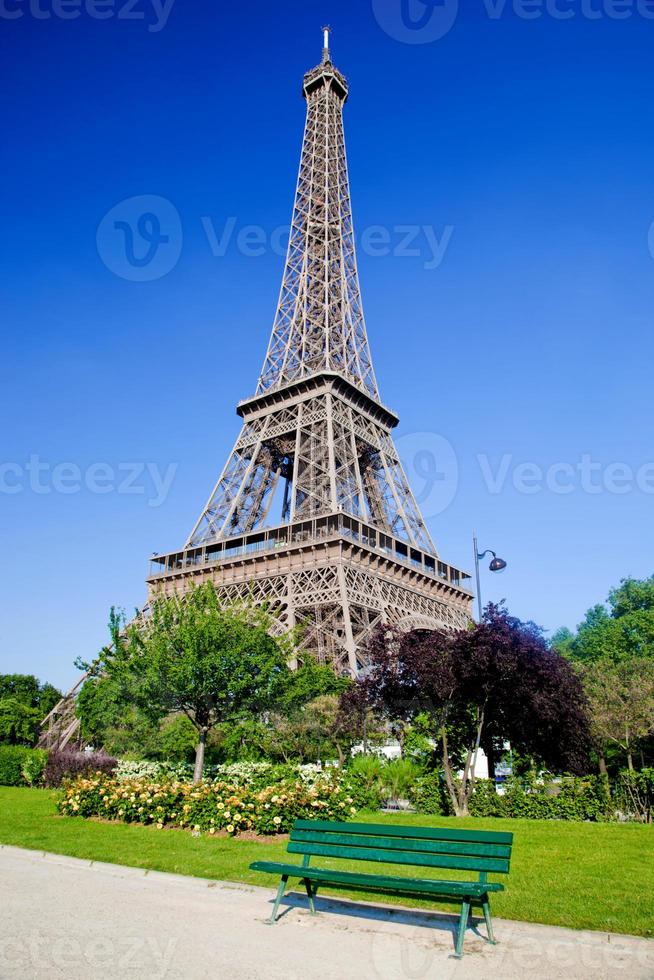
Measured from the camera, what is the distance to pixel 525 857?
426 inches

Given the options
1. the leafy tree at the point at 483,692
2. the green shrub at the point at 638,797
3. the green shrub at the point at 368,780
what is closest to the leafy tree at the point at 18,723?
the green shrub at the point at 368,780

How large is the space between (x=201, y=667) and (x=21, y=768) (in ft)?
58.8

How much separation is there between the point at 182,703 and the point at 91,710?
2091 cm

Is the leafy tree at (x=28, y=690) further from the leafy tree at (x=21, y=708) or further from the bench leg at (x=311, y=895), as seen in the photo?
the bench leg at (x=311, y=895)

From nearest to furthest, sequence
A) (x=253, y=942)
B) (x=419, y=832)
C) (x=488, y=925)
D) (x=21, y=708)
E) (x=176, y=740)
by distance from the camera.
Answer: (x=253, y=942)
(x=488, y=925)
(x=419, y=832)
(x=176, y=740)
(x=21, y=708)

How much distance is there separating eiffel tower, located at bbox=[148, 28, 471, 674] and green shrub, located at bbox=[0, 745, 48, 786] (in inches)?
439

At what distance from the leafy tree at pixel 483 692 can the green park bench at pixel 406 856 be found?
390 inches

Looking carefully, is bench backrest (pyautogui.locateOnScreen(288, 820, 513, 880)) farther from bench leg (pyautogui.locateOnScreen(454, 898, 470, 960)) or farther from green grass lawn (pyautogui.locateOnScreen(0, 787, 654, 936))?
green grass lawn (pyautogui.locateOnScreen(0, 787, 654, 936))

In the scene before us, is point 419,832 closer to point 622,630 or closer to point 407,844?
point 407,844

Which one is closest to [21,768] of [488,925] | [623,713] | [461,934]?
[623,713]

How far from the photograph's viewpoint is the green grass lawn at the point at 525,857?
300 inches

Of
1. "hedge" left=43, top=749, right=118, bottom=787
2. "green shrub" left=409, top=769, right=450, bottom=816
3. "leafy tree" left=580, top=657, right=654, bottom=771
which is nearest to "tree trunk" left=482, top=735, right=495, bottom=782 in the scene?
"green shrub" left=409, top=769, right=450, bottom=816

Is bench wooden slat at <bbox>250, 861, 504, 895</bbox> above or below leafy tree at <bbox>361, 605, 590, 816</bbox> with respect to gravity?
below

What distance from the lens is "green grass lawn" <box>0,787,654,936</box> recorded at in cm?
763
